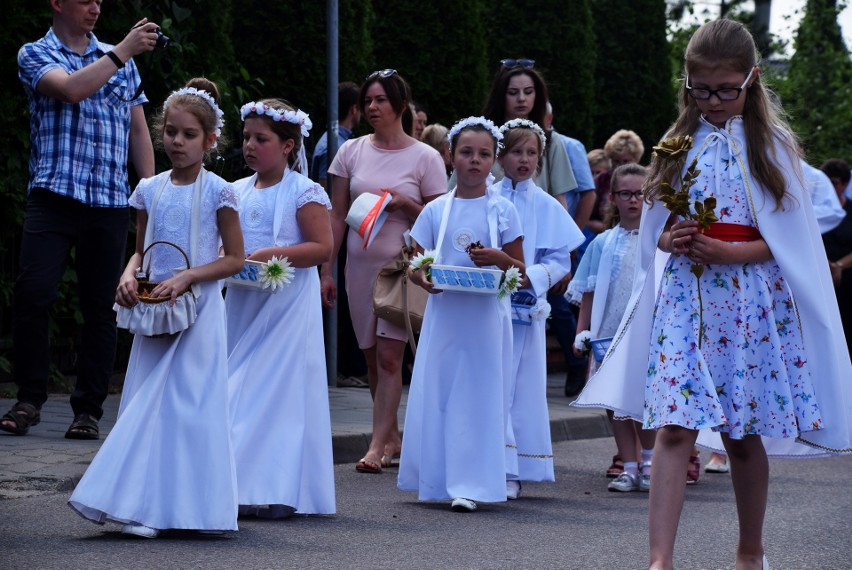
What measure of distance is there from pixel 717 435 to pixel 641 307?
1.81ft

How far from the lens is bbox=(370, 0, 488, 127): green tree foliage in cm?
1461

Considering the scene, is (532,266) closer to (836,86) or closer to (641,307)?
(641,307)

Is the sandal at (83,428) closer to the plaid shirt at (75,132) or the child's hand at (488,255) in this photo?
the plaid shirt at (75,132)

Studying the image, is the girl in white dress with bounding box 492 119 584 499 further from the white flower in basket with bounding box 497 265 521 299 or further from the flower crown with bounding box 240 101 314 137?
the flower crown with bounding box 240 101 314 137

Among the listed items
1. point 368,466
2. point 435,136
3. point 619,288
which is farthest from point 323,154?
point 368,466

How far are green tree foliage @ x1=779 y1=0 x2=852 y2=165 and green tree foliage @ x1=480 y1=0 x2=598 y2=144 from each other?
11961 millimetres

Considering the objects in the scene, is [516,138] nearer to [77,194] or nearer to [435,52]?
[77,194]

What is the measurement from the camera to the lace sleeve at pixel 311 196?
6770 mm

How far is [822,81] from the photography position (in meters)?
29.6

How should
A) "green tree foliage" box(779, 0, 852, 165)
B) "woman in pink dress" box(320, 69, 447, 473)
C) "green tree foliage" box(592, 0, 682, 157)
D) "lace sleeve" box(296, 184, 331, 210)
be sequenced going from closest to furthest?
"lace sleeve" box(296, 184, 331, 210) → "woman in pink dress" box(320, 69, 447, 473) → "green tree foliage" box(592, 0, 682, 157) → "green tree foliage" box(779, 0, 852, 165)

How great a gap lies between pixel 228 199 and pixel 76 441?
234 cm

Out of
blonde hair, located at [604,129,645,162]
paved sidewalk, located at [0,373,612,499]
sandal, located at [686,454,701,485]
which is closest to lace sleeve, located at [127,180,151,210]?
paved sidewalk, located at [0,373,612,499]

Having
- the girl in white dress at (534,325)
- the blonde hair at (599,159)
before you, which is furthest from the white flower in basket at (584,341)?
the blonde hair at (599,159)

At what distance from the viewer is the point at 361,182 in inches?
333
